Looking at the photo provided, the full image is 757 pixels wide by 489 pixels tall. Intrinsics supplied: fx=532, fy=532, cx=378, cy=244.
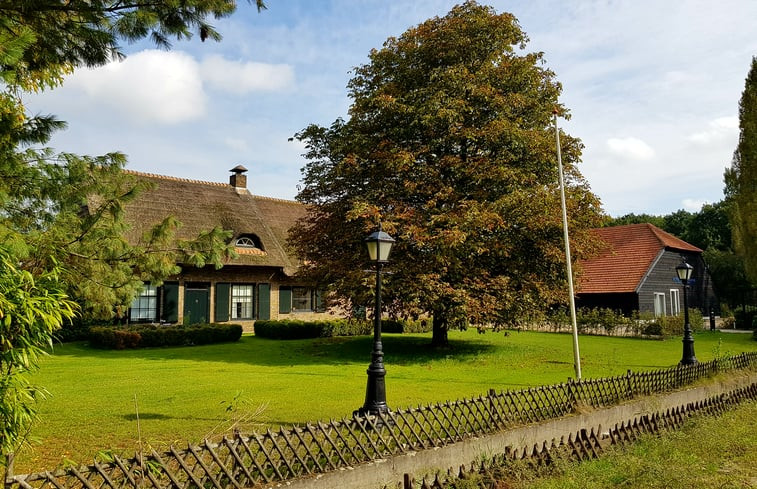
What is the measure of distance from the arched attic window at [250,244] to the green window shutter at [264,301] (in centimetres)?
171

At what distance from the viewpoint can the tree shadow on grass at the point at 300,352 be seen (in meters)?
16.1

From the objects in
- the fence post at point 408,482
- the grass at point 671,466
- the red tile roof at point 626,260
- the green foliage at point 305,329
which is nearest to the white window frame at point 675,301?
the red tile roof at point 626,260

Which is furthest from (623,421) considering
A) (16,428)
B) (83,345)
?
(83,345)

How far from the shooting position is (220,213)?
1010 inches

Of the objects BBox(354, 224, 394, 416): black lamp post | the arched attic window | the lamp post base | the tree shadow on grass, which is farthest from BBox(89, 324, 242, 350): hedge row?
the lamp post base

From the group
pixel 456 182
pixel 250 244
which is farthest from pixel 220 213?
pixel 456 182

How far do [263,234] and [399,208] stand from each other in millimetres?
12257

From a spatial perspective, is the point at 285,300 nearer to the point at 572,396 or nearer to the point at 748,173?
the point at 572,396

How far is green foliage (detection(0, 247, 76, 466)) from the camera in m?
3.35

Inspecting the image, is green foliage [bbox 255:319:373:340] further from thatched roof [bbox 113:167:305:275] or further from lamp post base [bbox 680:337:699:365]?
lamp post base [bbox 680:337:699:365]

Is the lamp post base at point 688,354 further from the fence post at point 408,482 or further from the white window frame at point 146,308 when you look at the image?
the white window frame at point 146,308

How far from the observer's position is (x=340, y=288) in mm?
15609

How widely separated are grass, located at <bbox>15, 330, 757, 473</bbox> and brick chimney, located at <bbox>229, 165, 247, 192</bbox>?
9985 millimetres

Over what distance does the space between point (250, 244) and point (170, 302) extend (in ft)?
15.8
